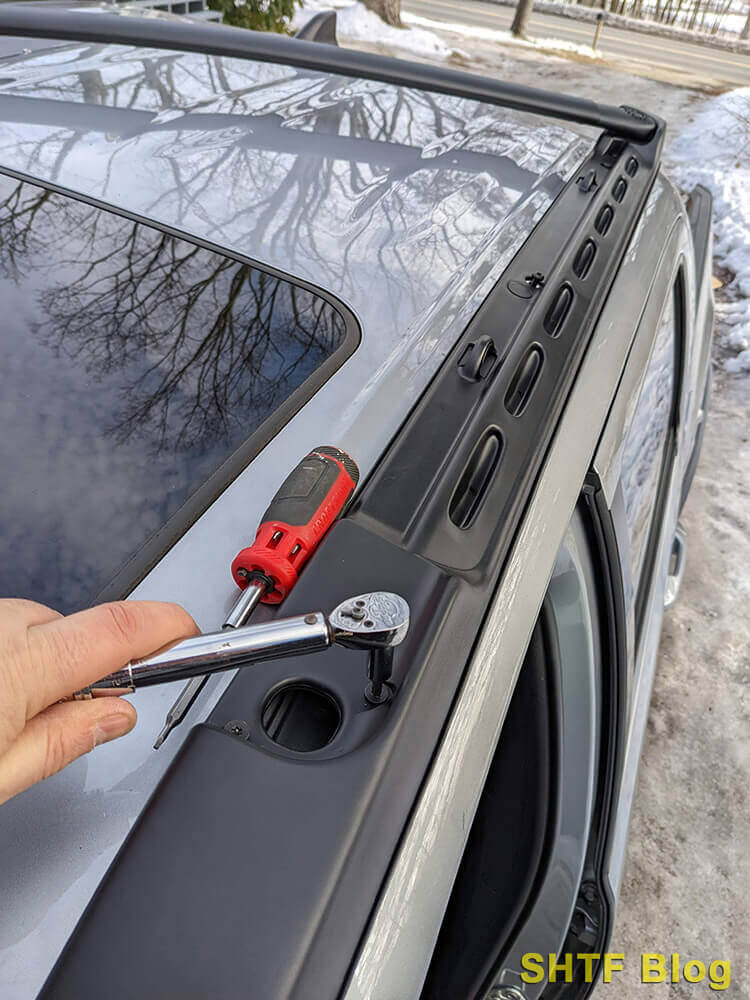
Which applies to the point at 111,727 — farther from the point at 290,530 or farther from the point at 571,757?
the point at 571,757

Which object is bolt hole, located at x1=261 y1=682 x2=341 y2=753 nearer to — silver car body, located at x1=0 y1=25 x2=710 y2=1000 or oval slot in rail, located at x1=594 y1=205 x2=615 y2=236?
silver car body, located at x1=0 y1=25 x2=710 y2=1000

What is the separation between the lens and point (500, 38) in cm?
1805

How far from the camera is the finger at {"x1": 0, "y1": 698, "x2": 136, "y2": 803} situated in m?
0.55

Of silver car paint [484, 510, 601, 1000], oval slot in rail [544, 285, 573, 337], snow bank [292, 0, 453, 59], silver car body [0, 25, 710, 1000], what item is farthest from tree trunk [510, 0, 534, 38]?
silver car paint [484, 510, 601, 1000]

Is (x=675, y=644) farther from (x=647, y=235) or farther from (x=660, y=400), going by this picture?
(x=647, y=235)

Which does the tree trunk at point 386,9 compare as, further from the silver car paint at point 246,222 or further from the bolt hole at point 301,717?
the bolt hole at point 301,717

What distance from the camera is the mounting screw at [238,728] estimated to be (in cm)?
70

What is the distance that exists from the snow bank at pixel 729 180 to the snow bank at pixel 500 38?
23.4 feet

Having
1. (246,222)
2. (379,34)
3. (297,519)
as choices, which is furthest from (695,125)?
(297,519)

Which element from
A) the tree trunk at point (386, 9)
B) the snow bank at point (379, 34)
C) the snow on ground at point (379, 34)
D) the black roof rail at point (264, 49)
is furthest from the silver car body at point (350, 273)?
the tree trunk at point (386, 9)

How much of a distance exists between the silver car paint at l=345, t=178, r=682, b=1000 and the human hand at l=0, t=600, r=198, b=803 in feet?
0.92

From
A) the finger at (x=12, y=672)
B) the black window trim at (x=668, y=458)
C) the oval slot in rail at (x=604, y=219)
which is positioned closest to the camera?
the finger at (x=12, y=672)

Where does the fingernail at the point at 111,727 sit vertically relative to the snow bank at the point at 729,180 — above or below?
below

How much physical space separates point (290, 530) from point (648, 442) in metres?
1.25
